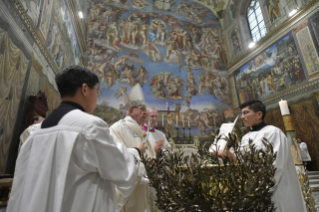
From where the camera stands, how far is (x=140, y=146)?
5.50 feet

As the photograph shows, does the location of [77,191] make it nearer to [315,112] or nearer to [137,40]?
[315,112]

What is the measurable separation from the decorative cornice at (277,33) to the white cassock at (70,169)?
10.3 metres

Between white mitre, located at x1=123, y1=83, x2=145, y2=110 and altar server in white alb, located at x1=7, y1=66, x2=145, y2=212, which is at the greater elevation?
white mitre, located at x1=123, y1=83, x2=145, y2=110

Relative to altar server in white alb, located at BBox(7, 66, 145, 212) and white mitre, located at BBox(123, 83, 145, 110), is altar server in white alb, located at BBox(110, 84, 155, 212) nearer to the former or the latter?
white mitre, located at BBox(123, 83, 145, 110)

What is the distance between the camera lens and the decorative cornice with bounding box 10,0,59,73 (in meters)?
3.98

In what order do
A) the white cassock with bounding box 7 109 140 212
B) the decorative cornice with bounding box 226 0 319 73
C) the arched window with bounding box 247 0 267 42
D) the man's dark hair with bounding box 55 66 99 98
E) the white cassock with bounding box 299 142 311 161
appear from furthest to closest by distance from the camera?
the arched window with bounding box 247 0 267 42
the decorative cornice with bounding box 226 0 319 73
the white cassock with bounding box 299 142 311 161
the man's dark hair with bounding box 55 66 99 98
the white cassock with bounding box 7 109 140 212

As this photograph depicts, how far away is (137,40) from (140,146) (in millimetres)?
11945

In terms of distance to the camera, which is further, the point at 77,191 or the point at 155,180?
the point at 77,191

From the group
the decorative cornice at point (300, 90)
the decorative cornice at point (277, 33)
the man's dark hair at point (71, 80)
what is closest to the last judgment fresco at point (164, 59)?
the decorative cornice at point (277, 33)

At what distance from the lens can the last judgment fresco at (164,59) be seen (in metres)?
11.2

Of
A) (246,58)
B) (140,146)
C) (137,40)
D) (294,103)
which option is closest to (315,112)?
(294,103)

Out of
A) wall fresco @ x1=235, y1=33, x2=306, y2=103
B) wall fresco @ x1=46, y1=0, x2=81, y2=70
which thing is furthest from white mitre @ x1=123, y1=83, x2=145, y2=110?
wall fresco @ x1=235, y1=33, x2=306, y2=103

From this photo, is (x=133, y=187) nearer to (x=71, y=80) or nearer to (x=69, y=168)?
(x=69, y=168)

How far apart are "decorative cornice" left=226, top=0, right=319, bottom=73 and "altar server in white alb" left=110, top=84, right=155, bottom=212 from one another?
921 centimetres
